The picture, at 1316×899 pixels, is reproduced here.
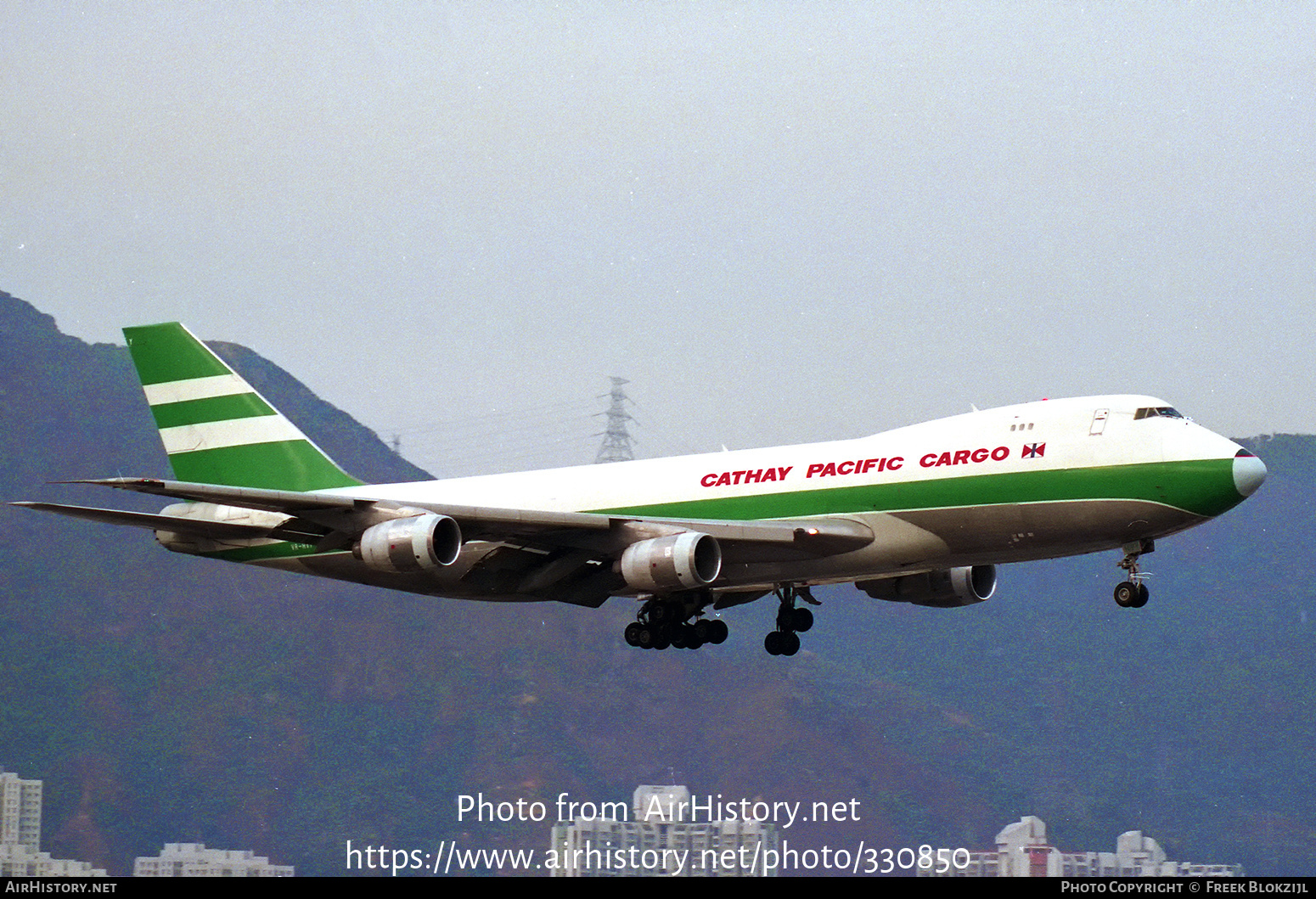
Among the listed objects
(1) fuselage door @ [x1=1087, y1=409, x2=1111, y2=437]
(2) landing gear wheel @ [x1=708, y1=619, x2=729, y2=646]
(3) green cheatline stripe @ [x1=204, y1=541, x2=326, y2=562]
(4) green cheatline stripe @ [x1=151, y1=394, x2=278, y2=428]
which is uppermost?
(4) green cheatline stripe @ [x1=151, y1=394, x2=278, y2=428]

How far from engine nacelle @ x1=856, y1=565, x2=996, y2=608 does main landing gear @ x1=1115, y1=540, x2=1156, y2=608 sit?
6.38 m

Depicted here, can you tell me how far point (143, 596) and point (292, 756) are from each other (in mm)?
28298

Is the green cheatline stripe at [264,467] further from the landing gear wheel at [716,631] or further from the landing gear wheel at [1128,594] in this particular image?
the landing gear wheel at [1128,594]

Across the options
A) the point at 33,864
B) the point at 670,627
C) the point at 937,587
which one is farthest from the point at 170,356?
the point at 33,864

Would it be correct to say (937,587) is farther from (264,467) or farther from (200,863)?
(200,863)

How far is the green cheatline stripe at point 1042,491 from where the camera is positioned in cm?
4075

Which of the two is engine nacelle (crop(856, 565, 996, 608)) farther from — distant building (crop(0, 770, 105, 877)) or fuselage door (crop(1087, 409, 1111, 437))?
distant building (crop(0, 770, 105, 877))

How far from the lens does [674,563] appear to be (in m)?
42.9

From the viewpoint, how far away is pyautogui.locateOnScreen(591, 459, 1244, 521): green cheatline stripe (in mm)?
40750

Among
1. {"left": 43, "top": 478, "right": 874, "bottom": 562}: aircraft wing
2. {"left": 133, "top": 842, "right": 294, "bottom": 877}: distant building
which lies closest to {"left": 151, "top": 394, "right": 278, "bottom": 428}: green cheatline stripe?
{"left": 43, "top": 478, "right": 874, "bottom": 562}: aircraft wing

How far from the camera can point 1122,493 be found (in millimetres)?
41219
